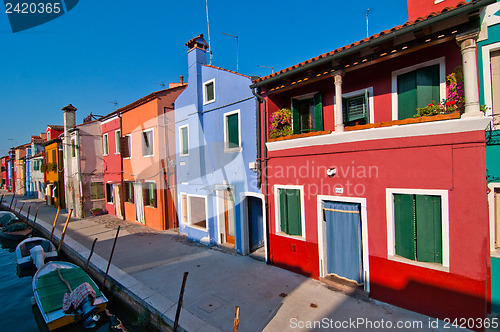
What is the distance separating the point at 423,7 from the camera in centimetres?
664

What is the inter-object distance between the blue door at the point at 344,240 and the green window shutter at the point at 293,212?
95 centimetres

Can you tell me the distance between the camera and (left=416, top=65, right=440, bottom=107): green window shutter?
5.84 meters

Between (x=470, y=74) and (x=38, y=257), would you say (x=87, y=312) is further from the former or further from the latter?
(x=470, y=74)

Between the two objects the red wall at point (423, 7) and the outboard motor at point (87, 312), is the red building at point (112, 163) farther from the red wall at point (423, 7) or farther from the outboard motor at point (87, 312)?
the red wall at point (423, 7)

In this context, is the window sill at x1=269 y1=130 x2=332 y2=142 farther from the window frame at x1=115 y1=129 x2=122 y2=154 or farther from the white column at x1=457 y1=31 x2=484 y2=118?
the window frame at x1=115 y1=129 x2=122 y2=154

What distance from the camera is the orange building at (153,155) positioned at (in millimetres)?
14289

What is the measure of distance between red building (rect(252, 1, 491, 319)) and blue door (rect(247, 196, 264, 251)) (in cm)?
182

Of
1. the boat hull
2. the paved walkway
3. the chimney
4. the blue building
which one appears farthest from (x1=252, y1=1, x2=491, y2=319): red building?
the chimney

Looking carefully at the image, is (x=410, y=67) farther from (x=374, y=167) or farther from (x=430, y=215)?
(x=430, y=215)

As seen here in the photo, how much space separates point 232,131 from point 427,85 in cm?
665

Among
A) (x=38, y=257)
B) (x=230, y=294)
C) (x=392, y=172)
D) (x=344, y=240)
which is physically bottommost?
(x=38, y=257)

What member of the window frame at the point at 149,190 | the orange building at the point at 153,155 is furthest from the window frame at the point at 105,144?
the window frame at the point at 149,190

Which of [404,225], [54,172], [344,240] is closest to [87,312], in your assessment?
[344,240]

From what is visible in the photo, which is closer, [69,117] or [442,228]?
[442,228]
